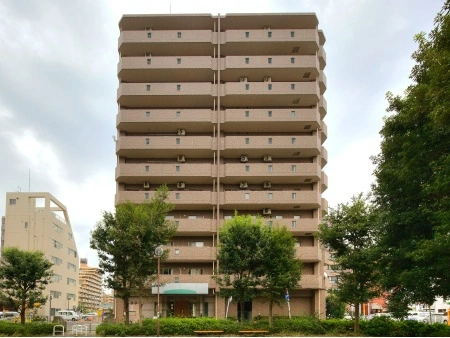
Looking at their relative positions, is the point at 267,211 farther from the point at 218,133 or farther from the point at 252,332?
the point at 252,332

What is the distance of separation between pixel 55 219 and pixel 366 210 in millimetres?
74763

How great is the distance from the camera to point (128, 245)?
38.5m

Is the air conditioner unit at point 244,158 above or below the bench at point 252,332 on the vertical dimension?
above

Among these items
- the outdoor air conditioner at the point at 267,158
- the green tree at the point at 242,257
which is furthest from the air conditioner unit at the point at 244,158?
the green tree at the point at 242,257

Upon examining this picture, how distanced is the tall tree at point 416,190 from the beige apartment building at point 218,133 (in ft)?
84.3

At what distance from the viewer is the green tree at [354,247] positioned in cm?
3578

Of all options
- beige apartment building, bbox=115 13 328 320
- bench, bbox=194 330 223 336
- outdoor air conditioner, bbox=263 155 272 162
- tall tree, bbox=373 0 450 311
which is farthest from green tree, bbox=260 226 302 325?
outdoor air conditioner, bbox=263 155 272 162

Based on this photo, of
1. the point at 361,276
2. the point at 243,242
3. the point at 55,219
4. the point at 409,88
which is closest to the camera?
the point at 409,88

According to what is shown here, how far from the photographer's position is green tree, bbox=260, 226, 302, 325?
4006cm

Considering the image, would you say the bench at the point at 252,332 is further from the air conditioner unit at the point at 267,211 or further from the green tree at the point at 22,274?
the air conditioner unit at the point at 267,211

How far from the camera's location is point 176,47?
61.0 meters

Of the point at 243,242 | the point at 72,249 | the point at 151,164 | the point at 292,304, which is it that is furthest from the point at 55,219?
the point at 243,242

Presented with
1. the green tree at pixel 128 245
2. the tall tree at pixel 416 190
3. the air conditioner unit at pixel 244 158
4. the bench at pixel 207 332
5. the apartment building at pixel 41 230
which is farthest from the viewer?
the apartment building at pixel 41 230

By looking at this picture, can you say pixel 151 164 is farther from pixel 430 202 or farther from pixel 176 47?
pixel 430 202
